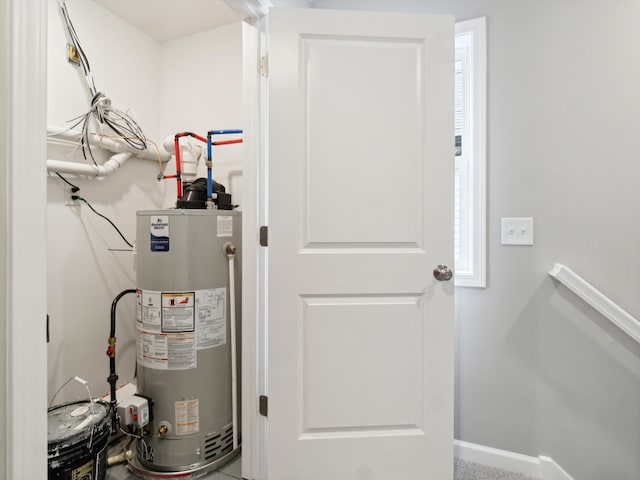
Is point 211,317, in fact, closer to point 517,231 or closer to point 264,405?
point 264,405

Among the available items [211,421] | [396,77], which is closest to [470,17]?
[396,77]

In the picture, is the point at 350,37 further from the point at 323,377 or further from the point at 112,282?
the point at 112,282

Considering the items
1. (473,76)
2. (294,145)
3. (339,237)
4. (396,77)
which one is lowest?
(339,237)

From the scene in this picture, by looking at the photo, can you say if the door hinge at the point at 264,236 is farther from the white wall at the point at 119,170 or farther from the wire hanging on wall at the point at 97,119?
the wire hanging on wall at the point at 97,119

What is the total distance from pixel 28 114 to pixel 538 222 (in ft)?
5.99

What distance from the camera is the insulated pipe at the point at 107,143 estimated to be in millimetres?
1688

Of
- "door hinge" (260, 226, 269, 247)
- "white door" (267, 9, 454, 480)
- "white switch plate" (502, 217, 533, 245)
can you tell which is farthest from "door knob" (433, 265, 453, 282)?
"door hinge" (260, 226, 269, 247)

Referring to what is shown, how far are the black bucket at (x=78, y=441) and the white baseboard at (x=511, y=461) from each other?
1.66 m

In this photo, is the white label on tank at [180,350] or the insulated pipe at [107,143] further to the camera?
the insulated pipe at [107,143]

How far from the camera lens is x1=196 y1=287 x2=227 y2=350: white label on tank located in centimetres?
158

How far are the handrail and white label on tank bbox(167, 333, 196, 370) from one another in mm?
1725

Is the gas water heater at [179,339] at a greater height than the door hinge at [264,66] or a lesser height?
Result: lesser

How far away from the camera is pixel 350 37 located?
1.36 metres

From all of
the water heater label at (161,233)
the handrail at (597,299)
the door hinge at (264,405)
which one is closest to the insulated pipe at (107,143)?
the water heater label at (161,233)
